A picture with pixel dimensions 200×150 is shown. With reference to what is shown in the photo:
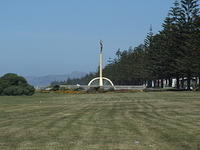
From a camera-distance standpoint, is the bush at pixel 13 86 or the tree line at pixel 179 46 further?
the tree line at pixel 179 46

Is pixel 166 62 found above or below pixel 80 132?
above

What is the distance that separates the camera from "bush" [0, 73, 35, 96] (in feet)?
131

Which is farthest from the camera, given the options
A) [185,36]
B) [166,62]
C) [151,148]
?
[166,62]

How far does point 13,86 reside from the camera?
40.2m

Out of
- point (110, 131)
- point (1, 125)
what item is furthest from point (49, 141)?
point (1, 125)

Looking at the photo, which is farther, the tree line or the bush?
the tree line

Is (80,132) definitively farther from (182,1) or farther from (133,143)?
(182,1)

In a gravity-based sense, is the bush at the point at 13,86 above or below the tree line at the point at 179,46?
below

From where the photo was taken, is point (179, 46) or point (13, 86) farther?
point (179, 46)

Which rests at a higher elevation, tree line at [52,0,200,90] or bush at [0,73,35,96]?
tree line at [52,0,200,90]

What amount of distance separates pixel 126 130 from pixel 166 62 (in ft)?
182

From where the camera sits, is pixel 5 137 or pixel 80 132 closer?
pixel 5 137

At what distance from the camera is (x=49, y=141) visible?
413 inches

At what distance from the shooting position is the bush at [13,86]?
1569 inches
